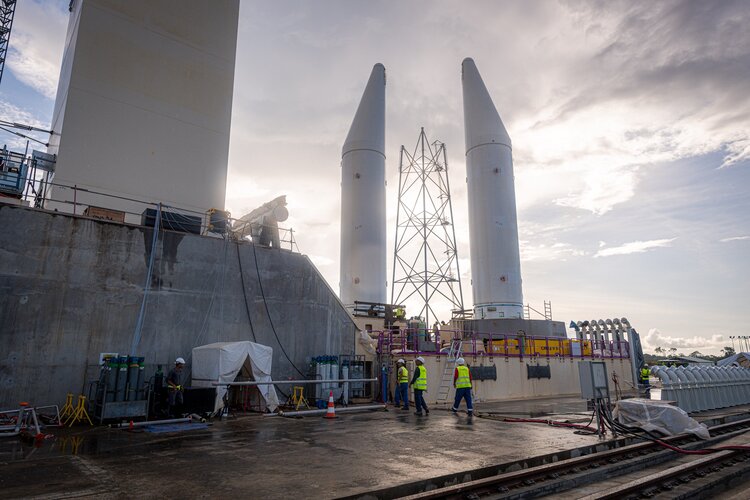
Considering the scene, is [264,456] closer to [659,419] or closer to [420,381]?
[420,381]

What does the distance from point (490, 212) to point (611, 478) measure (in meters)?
23.9

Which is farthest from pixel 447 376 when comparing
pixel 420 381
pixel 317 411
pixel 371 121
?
pixel 371 121

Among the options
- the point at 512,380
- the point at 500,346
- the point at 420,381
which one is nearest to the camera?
the point at 420,381

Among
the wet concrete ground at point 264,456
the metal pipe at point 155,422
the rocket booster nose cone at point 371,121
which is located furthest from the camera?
the rocket booster nose cone at point 371,121

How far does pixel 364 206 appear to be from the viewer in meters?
29.8

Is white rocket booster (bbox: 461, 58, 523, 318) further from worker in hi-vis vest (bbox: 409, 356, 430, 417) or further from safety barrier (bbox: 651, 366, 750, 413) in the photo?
worker in hi-vis vest (bbox: 409, 356, 430, 417)

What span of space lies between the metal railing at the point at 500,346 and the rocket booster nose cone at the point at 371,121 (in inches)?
548

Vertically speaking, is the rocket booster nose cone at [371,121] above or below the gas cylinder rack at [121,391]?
above

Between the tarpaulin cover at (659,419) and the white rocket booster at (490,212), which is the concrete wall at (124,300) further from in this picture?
the white rocket booster at (490,212)

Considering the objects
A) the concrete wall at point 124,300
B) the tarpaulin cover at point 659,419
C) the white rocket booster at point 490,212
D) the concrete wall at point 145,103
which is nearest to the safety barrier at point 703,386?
the tarpaulin cover at point 659,419

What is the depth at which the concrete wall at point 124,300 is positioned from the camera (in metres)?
12.9

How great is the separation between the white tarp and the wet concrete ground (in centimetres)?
166

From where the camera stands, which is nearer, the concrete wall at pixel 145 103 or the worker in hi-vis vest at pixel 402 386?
the worker in hi-vis vest at pixel 402 386

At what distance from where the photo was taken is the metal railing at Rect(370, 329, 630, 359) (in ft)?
62.6
